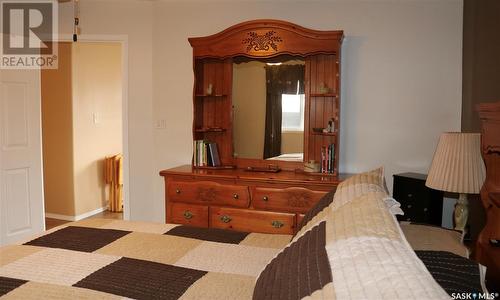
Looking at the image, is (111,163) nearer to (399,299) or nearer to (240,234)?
(240,234)

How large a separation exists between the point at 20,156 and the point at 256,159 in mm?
2167

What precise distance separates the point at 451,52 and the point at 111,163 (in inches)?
162

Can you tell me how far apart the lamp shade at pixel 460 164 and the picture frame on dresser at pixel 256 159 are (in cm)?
104

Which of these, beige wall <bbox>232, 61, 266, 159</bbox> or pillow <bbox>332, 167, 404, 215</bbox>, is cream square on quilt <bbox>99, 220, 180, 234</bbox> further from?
beige wall <bbox>232, 61, 266, 159</bbox>

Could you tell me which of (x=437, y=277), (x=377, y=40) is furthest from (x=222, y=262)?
(x=377, y=40)

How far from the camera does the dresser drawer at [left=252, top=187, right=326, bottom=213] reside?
3072 mm

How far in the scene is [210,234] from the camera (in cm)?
196

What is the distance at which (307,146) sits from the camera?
3.51 meters

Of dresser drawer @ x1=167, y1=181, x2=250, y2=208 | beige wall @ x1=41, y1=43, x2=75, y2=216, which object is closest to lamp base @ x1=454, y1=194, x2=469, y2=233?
dresser drawer @ x1=167, y1=181, x2=250, y2=208

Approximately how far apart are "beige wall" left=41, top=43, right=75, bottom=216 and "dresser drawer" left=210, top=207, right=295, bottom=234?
2521mm

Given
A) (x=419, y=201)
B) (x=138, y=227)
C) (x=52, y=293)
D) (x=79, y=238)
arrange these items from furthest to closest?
(x=419, y=201), (x=138, y=227), (x=79, y=238), (x=52, y=293)

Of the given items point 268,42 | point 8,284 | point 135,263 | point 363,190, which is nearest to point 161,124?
point 268,42

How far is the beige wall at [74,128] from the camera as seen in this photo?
4.89m

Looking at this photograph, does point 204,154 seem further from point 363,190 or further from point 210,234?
point 363,190
